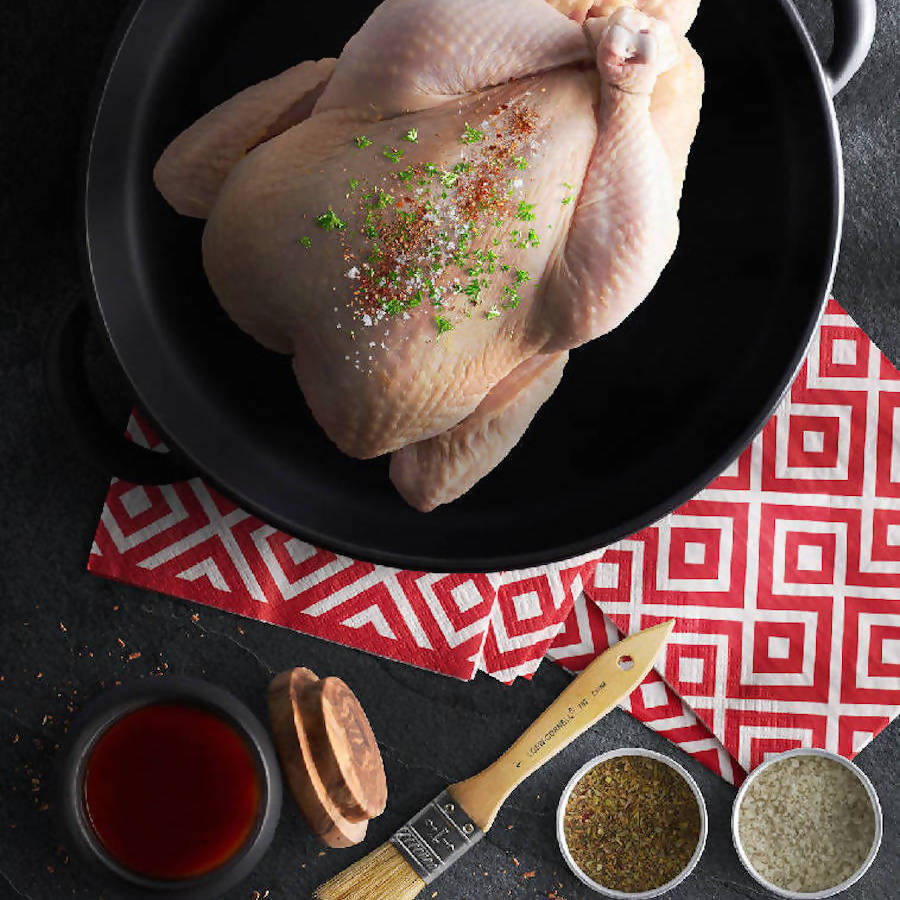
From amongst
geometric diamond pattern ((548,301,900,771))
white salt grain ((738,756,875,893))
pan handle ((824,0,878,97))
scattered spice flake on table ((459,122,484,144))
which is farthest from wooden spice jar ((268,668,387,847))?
pan handle ((824,0,878,97))

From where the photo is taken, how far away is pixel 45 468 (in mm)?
1296

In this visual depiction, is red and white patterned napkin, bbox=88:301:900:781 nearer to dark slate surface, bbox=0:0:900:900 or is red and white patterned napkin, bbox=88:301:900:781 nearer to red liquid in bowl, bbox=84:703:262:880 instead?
dark slate surface, bbox=0:0:900:900

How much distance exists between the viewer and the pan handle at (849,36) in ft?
3.65

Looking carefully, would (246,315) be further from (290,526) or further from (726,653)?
(726,653)

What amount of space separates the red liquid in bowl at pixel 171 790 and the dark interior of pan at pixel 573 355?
0.87 feet

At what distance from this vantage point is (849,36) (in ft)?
3.69

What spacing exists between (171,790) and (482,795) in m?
0.35

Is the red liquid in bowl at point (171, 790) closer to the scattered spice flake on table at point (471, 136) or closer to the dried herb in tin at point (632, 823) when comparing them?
the dried herb in tin at point (632, 823)

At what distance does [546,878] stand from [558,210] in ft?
2.64

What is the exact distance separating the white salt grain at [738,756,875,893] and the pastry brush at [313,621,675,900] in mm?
217

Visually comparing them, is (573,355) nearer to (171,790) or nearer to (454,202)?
(454,202)

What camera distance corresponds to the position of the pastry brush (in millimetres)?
1276

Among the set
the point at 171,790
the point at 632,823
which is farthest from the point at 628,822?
the point at 171,790

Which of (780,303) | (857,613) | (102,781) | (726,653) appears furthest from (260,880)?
(780,303)
